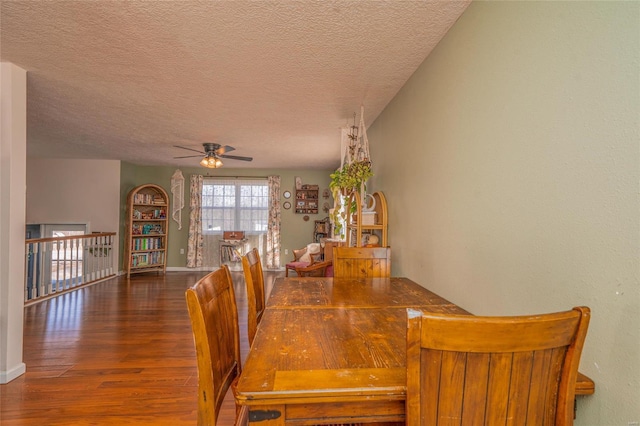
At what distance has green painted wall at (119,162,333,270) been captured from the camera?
23.2 feet

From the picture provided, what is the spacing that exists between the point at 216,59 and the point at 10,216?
1.88 metres

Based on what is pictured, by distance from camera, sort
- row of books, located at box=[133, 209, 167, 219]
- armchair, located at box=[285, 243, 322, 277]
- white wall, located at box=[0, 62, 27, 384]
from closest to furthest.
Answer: white wall, located at box=[0, 62, 27, 384]
armchair, located at box=[285, 243, 322, 277]
row of books, located at box=[133, 209, 167, 219]

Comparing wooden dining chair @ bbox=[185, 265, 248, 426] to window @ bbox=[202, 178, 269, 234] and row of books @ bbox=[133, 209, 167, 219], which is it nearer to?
window @ bbox=[202, 178, 269, 234]

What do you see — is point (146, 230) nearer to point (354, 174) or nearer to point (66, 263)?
point (66, 263)

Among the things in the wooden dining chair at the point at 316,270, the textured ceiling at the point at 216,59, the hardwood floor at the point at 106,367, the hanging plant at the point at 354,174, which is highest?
the textured ceiling at the point at 216,59

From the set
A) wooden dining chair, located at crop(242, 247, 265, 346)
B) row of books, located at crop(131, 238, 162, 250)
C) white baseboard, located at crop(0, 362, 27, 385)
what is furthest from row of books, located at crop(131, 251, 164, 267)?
wooden dining chair, located at crop(242, 247, 265, 346)

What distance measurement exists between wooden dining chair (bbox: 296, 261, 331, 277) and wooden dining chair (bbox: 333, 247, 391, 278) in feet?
5.93

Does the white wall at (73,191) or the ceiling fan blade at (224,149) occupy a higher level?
the ceiling fan blade at (224,149)

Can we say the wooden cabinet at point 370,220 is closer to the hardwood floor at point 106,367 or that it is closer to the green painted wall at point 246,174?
the hardwood floor at point 106,367

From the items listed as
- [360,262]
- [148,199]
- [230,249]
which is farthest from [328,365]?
[148,199]

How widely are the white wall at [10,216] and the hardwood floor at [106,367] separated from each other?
0.29 meters

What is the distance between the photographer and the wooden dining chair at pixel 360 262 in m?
2.48

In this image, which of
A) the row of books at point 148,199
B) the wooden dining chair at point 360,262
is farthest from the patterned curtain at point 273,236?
the wooden dining chair at point 360,262

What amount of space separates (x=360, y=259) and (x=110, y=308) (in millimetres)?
3612
